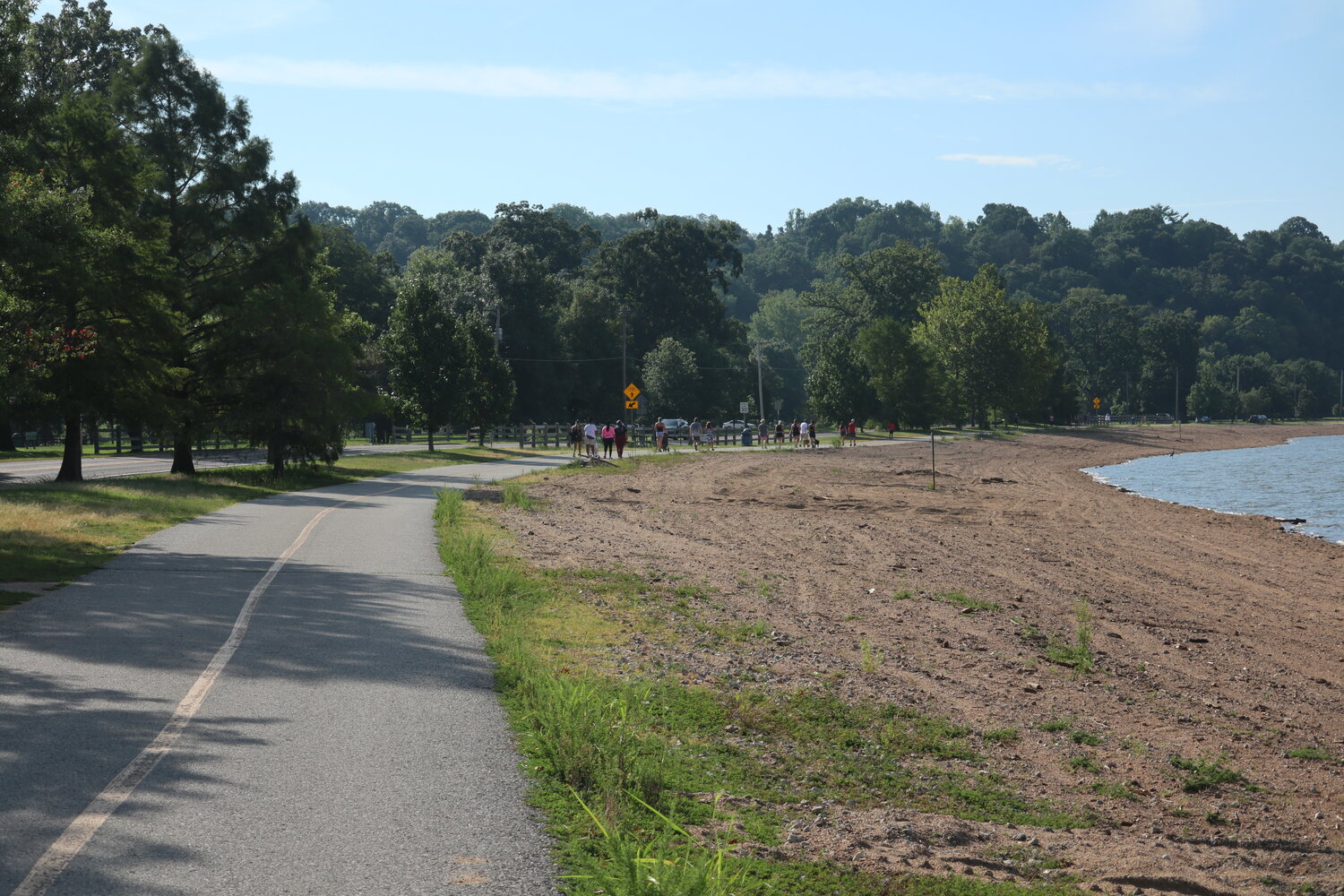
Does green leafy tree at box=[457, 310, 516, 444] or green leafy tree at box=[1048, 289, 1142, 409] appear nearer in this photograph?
green leafy tree at box=[457, 310, 516, 444]

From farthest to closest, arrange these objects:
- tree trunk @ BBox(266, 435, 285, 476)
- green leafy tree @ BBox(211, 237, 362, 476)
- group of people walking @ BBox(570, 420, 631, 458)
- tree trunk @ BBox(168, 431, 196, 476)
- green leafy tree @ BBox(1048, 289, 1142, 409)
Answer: green leafy tree @ BBox(1048, 289, 1142, 409), group of people walking @ BBox(570, 420, 631, 458), tree trunk @ BBox(266, 435, 285, 476), green leafy tree @ BBox(211, 237, 362, 476), tree trunk @ BBox(168, 431, 196, 476)

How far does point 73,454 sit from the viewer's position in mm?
32344

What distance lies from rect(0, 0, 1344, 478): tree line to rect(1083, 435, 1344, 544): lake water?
2830 centimetres

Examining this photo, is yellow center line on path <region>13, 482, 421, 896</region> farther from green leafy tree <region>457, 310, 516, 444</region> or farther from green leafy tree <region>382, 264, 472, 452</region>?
green leafy tree <region>457, 310, 516, 444</region>

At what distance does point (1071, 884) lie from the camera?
6676mm

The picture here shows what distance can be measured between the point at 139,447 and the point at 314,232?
65.7 ft

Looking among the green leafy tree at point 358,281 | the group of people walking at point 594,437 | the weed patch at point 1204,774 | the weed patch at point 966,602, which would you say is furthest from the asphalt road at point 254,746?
the green leafy tree at point 358,281

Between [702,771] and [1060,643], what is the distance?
8069mm

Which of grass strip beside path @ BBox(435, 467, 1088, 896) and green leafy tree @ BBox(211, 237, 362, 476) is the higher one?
green leafy tree @ BBox(211, 237, 362, 476)

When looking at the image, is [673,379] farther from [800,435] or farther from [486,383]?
[486,383]

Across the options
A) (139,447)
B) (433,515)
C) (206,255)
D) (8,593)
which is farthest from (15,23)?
(139,447)

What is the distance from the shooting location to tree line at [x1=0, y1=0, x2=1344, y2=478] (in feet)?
90.3

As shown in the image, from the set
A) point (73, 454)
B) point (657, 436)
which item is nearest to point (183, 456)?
point (73, 454)

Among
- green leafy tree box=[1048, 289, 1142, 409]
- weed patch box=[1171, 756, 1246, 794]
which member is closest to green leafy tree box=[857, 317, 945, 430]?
green leafy tree box=[1048, 289, 1142, 409]
